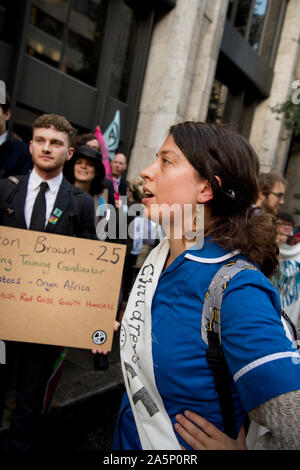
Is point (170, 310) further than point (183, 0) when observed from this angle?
No

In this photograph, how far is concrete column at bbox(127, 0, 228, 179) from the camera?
696cm

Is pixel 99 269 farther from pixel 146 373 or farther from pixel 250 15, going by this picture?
pixel 250 15

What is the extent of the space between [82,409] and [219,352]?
245cm

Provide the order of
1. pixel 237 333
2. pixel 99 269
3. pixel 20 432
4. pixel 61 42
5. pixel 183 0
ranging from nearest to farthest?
pixel 237 333 → pixel 99 269 → pixel 20 432 → pixel 61 42 → pixel 183 0

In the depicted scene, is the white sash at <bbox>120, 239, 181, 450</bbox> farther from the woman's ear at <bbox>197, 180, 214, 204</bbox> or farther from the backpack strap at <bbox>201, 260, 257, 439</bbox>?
the woman's ear at <bbox>197, 180, 214, 204</bbox>

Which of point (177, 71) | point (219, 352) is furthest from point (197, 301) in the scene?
point (177, 71)

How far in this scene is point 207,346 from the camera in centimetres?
110

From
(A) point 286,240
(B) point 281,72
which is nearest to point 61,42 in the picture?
(A) point 286,240

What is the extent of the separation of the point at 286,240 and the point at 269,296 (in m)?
3.24

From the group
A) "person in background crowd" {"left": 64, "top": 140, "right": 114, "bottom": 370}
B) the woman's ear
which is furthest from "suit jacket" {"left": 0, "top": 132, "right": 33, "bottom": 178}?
the woman's ear

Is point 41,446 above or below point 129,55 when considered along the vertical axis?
below

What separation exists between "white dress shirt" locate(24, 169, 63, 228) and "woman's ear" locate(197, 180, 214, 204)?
48.7 inches

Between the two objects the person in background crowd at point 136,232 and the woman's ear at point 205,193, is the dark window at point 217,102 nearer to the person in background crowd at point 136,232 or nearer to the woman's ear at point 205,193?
the person in background crowd at point 136,232

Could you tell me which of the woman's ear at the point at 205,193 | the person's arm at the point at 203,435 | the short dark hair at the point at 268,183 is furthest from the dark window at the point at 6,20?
the person's arm at the point at 203,435
